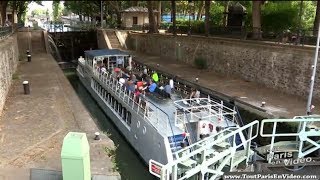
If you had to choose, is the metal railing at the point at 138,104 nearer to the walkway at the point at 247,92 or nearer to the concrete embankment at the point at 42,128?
the concrete embankment at the point at 42,128

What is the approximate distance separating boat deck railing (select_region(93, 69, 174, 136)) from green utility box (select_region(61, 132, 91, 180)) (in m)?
5.78

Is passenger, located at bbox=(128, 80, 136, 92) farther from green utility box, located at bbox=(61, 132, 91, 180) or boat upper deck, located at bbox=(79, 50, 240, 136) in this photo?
green utility box, located at bbox=(61, 132, 91, 180)

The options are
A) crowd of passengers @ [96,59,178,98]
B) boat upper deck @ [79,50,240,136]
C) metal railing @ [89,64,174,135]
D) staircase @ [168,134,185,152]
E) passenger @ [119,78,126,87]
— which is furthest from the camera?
passenger @ [119,78,126,87]

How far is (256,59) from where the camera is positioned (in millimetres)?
24297

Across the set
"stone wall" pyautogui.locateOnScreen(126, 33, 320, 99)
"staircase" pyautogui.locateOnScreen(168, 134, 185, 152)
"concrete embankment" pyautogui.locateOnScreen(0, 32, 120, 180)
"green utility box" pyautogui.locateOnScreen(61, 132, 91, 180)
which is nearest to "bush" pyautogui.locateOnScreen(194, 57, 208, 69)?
"stone wall" pyautogui.locateOnScreen(126, 33, 320, 99)

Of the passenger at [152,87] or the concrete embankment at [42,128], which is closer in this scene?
the concrete embankment at [42,128]

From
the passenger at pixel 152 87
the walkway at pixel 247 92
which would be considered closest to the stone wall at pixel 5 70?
the passenger at pixel 152 87

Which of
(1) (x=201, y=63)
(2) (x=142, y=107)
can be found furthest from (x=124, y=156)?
(1) (x=201, y=63)

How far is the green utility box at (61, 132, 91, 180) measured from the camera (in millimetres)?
8414

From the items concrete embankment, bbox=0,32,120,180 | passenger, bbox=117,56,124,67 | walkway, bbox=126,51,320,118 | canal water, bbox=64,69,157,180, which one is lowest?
canal water, bbox=64,69,157,180

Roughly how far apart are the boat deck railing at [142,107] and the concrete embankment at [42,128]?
220 cm

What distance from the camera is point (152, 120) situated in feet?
50.5

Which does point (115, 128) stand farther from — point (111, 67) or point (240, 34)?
point (240, 34)

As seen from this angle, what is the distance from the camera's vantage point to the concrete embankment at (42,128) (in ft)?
36.4
